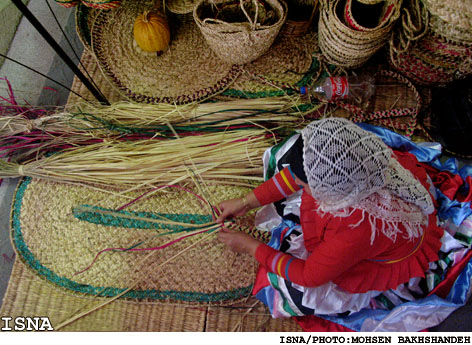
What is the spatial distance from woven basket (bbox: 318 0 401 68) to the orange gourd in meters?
0.87

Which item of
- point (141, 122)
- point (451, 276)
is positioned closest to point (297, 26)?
point (141, 122)

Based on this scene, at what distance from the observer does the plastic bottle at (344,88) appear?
1.65 m

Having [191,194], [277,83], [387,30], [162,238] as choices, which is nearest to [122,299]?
[162,238]

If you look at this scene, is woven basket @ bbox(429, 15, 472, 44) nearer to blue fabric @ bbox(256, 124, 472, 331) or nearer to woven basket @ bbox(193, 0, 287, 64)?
blue fabric @ bbox(256, 124, 472, 331)

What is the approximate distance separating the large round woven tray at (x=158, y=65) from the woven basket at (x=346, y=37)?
1.73 feet

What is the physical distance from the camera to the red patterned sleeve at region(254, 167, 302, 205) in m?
1.24

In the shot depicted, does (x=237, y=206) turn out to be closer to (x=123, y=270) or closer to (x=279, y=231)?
(x=279, y=231)

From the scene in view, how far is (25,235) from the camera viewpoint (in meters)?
1.57

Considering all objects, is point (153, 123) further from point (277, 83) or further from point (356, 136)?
point (356, 136)

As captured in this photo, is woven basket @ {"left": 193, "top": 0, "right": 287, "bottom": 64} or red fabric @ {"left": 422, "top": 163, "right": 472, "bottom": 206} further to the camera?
woven basket @ {"left": 193, "top": 0, "right": 287, "bottom": 64}

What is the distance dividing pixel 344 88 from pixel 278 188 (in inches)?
29.8

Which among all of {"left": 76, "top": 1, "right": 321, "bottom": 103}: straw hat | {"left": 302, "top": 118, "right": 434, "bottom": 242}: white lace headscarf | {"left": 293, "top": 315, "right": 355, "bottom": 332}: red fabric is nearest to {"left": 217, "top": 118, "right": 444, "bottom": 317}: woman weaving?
{"left": 302, "top": 118, "right": 434, "bottom": 242}: white lace headscarf

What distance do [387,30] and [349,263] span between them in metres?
1.12

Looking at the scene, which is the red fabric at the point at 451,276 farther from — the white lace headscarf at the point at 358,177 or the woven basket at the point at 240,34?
the woven basket at the point at 240,34
